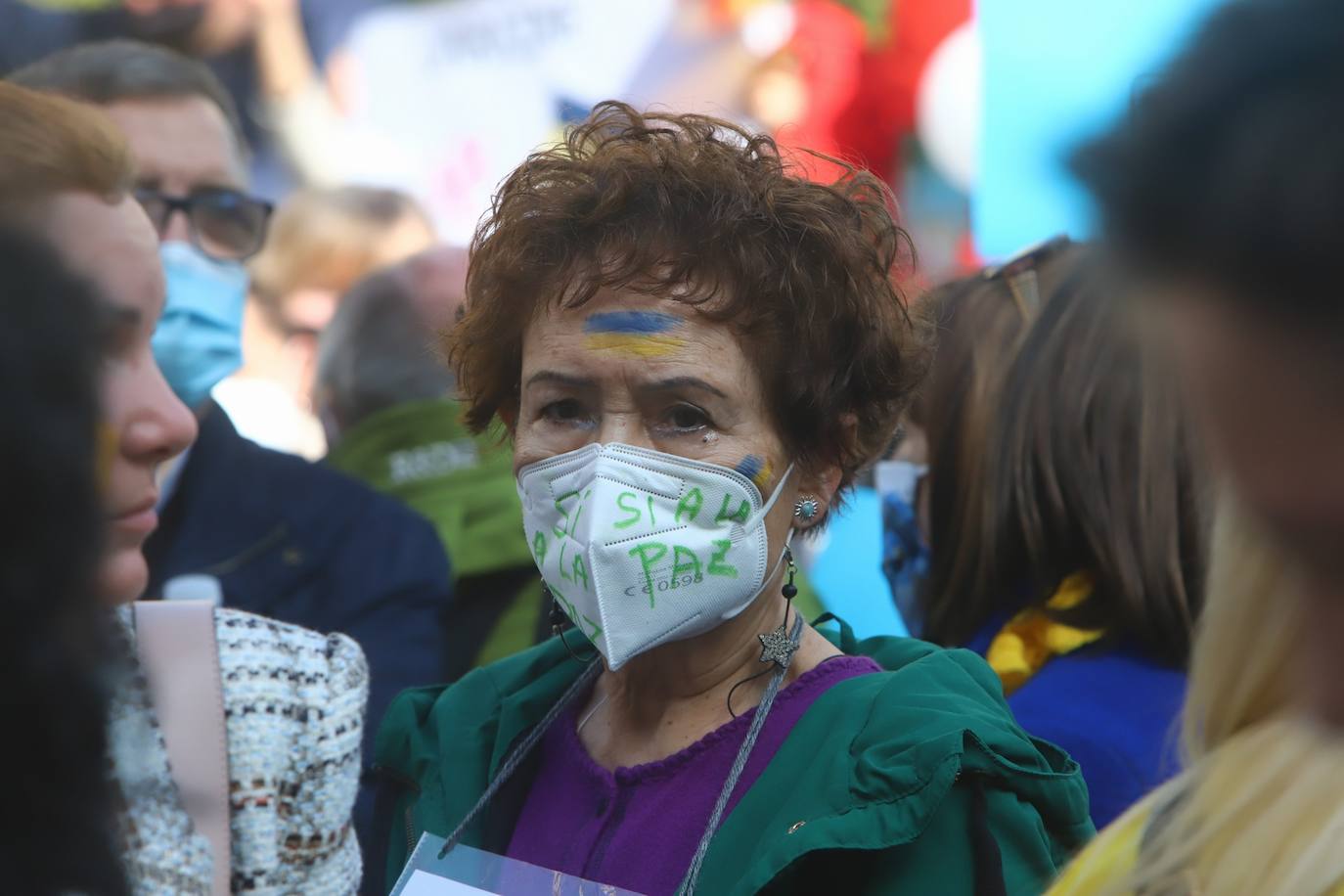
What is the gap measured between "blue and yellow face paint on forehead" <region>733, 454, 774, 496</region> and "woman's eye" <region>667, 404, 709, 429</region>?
0.28ft

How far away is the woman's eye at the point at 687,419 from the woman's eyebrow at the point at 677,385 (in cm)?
4

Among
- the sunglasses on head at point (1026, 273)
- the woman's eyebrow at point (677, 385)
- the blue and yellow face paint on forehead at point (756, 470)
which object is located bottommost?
the blue and yellow face paint on forehead at point (756, 470)

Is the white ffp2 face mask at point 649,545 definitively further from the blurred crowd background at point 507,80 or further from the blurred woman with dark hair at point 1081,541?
the blurred crowd background at point 507,80

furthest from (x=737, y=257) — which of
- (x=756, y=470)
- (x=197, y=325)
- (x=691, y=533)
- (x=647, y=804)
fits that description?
(x=197, y=325)

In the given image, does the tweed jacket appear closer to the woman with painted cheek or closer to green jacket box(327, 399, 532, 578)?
the woman with painted cheek

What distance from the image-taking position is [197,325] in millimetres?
3457

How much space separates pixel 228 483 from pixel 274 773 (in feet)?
5.16

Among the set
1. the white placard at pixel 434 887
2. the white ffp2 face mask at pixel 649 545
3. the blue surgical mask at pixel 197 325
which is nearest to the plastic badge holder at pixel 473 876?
the white placard at pixel 434 887

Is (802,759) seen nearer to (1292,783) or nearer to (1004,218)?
(1292,783)

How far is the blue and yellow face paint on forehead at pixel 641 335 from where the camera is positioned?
2270 mm

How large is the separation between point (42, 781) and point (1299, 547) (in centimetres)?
89

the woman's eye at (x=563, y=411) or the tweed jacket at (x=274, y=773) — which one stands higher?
the woman's eye at (x=563, y=411)

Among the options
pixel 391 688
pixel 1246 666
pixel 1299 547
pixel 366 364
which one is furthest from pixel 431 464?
pixel 1299 547

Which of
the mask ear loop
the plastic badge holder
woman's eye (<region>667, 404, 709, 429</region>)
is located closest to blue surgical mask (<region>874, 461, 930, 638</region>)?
the mask ear loop
